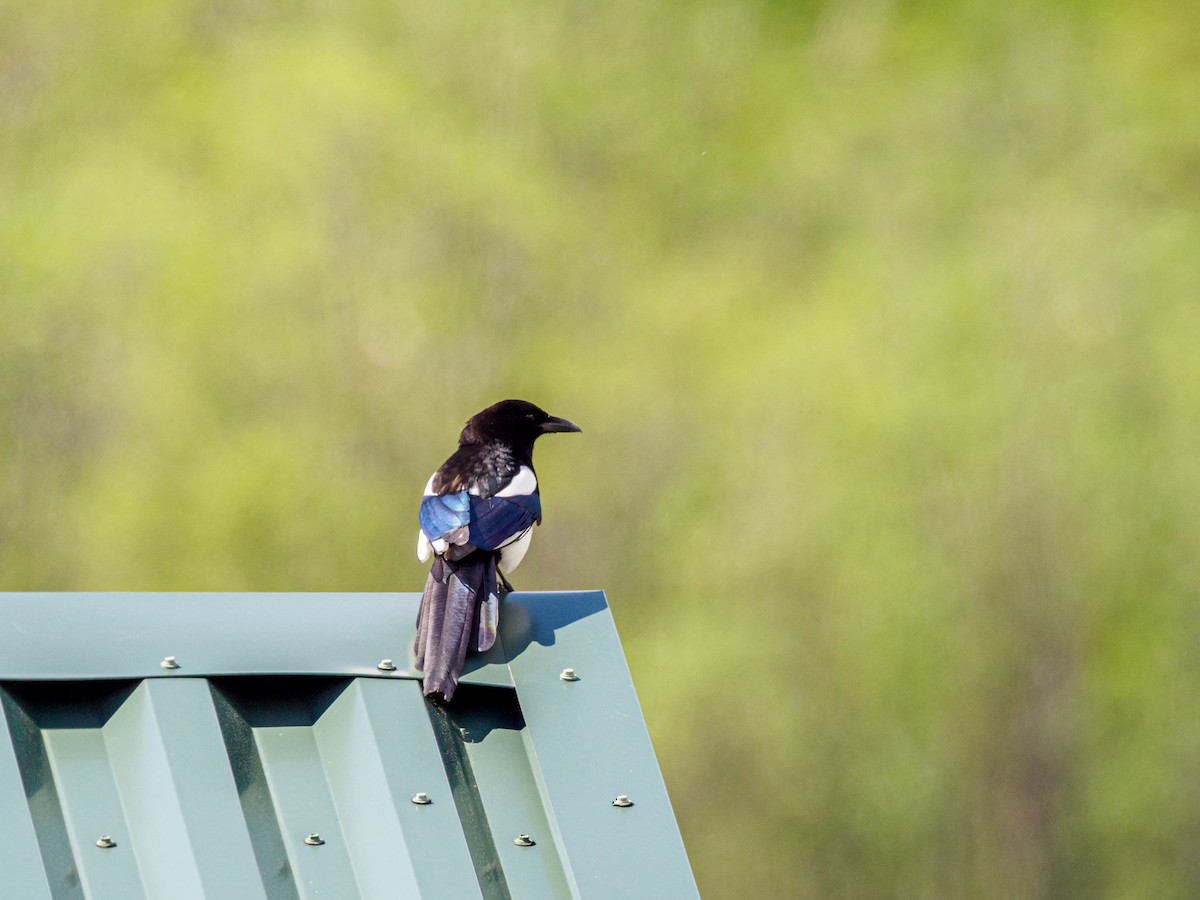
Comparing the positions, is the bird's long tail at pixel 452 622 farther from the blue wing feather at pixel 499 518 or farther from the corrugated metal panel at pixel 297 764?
the blue wing feather at pixel 499 518

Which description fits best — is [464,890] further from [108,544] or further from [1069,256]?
[1069,256]

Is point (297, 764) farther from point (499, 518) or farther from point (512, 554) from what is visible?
point (512, 554)

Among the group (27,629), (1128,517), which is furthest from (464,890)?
(1128,517)

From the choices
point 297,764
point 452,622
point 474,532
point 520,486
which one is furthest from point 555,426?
point 297,764

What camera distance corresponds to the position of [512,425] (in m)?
3.82

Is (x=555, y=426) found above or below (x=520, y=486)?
above

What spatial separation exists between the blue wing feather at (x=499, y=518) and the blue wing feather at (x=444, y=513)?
16 mm

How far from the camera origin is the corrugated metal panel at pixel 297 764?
1.85m

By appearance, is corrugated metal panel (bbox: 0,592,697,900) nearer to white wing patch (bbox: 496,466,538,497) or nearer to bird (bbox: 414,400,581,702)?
bird (bbox: 414,400,581,702)

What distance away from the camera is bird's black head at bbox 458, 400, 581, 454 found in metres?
3.75

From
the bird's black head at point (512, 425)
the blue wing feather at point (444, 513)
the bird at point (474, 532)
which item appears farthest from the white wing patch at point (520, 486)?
the bird's black head at point (512, 425)

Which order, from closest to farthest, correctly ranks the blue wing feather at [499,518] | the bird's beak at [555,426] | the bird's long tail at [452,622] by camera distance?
the bird's long tail at [452,622] → the blue wing feather at [499,518] → the bird's beak at [555,426]

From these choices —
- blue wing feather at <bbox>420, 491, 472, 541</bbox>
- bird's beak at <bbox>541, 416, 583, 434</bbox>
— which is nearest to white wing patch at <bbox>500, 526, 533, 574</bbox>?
blue wing feather at <bbox>420, 491, 472, 541</bbox>

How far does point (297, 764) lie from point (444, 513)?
1.01m
